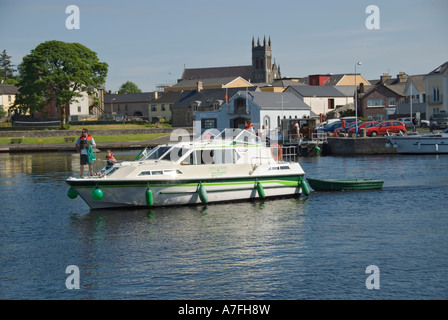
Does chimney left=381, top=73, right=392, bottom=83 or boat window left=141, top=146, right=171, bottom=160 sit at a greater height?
chimney left=381, top=73, right=392, bottom=83

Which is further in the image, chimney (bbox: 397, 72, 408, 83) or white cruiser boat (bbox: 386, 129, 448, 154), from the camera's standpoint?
chimney (bbox: 397, 72, 408, 83)

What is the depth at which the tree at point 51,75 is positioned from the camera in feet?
314

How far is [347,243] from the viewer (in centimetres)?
2478

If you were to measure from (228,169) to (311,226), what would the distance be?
650 cm

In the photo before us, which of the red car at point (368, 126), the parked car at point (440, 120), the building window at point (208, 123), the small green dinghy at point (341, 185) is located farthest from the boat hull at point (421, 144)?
the building window at point (208, 123)

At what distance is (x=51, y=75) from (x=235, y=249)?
257 feet

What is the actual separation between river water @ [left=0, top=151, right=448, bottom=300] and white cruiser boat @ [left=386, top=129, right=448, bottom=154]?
27621 millimetres

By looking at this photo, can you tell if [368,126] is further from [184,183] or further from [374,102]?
[184,183]

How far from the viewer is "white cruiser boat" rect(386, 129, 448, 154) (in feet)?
211

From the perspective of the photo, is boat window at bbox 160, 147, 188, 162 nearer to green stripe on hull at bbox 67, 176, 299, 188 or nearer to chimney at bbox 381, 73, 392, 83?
green stripe on hull at bbox 67, 176, 299, 188

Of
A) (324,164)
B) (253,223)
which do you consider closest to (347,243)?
(253,223)

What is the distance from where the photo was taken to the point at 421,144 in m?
64.9

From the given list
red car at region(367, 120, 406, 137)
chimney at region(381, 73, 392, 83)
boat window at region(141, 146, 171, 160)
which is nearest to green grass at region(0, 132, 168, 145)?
red car at region(367, 120, 406, 137)

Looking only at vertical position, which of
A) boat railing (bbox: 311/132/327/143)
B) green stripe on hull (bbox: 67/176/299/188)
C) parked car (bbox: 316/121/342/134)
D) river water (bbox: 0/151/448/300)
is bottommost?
river water (bbox: 0/151/448/300)
